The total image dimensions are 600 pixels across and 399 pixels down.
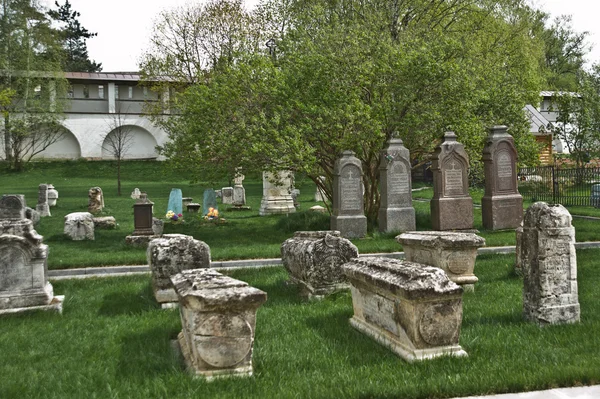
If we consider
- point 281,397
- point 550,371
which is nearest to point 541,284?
point 550,371

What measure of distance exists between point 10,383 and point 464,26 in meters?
26.1

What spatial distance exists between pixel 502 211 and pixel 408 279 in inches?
466

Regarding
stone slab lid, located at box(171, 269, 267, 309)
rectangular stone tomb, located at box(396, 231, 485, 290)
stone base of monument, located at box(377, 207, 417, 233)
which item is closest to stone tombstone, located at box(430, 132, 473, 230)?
stone base of monument, located at box(377, 207, 417, 233)

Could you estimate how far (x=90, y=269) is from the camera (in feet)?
38.2

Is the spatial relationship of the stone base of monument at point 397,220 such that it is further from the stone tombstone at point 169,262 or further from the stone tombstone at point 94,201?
the stone tombstone at point 94,201

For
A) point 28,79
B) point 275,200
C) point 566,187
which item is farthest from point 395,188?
point 28,79

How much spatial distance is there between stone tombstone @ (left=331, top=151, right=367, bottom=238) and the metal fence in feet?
36.1

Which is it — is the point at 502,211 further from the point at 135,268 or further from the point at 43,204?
the point at 43,204

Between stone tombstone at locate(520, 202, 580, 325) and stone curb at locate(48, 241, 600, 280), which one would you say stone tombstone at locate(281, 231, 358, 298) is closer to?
stone tombstone at locate(520, 202, 580, 325)

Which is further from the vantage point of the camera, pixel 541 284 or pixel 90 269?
pixel 90 269

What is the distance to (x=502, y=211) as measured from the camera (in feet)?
54.1

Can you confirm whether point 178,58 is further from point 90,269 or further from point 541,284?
point 541,284

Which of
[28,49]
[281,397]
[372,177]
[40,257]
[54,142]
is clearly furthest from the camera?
[54,142]

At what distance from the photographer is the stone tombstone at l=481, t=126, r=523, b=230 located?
1647 centimetres
